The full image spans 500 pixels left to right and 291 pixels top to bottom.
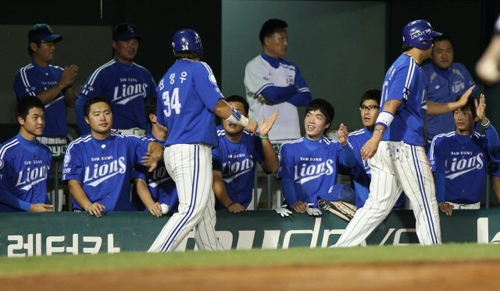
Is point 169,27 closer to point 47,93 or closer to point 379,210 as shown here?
point 47,93

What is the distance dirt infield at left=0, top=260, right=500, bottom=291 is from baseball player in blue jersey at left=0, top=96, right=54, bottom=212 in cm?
293

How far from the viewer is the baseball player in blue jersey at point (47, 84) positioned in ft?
25.5

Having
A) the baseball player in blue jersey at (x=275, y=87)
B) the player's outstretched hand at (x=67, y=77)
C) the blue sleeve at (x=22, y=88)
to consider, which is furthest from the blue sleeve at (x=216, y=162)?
the blue sleeve at (x=22, y=88)

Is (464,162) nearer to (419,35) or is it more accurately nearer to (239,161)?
(419,35)

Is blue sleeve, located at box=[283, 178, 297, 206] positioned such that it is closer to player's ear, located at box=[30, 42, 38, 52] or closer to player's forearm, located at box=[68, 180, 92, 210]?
player's forearm, located at box=[68, 180, 92, 210]

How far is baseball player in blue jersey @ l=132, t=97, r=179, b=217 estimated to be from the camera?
22.1 ft

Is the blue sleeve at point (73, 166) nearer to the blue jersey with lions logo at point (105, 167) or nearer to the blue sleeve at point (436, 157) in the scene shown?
the blue jersey with lions logo at point (105, 167)

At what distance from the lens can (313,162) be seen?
7.04 m

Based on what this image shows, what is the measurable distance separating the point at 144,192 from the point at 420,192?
1.91 metres

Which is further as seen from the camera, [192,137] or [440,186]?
[440,186]

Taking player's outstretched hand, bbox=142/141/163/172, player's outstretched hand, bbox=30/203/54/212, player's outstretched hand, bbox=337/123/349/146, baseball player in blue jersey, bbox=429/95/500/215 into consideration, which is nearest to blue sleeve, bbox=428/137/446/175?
baseball player in blue jersey, bbox=429/95/500/215

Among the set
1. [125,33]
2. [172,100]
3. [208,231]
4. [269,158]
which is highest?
[125,33]

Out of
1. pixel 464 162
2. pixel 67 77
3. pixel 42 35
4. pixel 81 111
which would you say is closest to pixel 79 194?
pixel 81 111

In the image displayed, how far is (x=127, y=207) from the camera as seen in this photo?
22.4 feet
